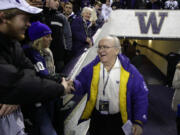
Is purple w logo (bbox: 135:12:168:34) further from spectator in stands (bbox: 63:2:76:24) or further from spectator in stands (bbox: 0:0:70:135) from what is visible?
spectator in stands (bbox: 0:0:70:135)

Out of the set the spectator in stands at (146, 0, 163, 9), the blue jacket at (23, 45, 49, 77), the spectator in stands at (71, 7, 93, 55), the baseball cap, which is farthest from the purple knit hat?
the spectator in stands at (146, 0, 163, 9)

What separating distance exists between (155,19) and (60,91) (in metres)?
9.57

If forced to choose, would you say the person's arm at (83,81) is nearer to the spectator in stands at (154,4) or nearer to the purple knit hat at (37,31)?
the purple knit hat at (37,31)

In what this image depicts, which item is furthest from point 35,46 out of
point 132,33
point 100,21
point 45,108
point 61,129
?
point 132,33

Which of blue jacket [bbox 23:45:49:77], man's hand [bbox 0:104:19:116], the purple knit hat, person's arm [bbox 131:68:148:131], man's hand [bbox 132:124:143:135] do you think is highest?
the purple knit hat

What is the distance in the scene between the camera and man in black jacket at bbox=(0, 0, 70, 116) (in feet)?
4.38

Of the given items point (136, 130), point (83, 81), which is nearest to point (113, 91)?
point (83, 81)

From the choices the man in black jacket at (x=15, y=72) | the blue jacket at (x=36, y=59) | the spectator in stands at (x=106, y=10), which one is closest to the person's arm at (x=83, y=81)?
the blue jacket at (x=36, y=59)

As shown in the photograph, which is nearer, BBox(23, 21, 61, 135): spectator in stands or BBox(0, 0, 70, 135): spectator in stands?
BBox(0, 0, 70, 135): spectator in stands

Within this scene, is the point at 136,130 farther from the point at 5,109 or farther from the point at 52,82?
the point at 5,109

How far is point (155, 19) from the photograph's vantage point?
32.9ft

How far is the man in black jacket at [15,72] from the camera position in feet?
4.38

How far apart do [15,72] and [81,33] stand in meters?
3.86

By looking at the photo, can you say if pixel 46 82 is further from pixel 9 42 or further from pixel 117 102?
pixel 117 102
